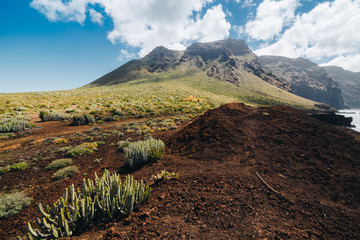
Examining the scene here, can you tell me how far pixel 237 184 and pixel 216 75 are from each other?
11045cm

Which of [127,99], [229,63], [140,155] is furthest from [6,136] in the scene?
[229,63]

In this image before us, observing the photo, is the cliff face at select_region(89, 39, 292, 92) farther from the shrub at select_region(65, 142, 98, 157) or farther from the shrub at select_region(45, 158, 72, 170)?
the shrub at select_region(45, 158, 72, 170)

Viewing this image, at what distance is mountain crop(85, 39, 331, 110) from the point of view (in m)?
74.2

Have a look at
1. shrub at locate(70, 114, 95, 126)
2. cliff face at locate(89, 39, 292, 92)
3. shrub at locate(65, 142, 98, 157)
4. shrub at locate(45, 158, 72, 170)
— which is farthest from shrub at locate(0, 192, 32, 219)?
cliff face at locate(89, 39, 292, 92)

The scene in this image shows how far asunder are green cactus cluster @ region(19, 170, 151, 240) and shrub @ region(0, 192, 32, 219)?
1541 mm

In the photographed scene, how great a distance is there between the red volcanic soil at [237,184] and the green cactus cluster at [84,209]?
204mm

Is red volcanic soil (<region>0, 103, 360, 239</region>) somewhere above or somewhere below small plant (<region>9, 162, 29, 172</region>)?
above

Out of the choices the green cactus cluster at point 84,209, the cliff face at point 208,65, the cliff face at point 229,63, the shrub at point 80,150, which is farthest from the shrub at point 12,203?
the cliff face at point 229,63

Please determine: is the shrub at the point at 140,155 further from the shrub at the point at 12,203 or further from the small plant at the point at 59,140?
the small plant at the point at 59,140

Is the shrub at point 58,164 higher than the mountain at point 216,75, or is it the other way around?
the mountain at point 216,75

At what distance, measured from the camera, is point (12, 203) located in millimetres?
4000

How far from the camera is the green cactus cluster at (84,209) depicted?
2402 millimetres

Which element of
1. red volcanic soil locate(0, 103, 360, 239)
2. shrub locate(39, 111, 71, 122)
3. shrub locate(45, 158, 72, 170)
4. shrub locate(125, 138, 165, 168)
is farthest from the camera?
shrub locate(39, 111, 71, 122)

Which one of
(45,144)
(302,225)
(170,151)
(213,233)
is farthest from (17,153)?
(302,225)
